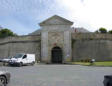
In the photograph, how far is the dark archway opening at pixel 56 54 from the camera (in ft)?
A: 124

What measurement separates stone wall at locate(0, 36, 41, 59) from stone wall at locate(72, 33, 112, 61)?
7.97 meters

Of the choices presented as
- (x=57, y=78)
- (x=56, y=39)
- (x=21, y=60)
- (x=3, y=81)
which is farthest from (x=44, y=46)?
(x=3, y=81)

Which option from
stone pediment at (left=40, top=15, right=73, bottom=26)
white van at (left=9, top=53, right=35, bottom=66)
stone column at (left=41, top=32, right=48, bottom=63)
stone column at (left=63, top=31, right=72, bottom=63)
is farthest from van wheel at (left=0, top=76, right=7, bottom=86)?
stone pediment at (left=40, top=15, right=73, bottom=26)

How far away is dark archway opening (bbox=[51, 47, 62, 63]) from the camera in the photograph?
37719 mm

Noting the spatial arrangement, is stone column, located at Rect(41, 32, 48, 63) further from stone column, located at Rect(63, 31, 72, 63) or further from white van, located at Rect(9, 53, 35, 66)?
white van, located at Rect(9, 53, 35, 66)

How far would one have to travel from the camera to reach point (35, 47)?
126 ft

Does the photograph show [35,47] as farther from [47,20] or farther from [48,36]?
[47,20]

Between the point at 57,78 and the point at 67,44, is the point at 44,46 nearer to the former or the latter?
the point at 67,44

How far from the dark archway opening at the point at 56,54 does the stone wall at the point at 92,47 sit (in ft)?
9.66

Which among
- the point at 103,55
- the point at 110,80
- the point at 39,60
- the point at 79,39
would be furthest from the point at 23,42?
the point at 110,80

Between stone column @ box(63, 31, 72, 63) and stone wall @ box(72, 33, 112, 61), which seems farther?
stone column @ box(63, 31, 72, 63)

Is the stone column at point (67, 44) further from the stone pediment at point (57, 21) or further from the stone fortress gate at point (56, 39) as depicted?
the stone pediment at point (57, 21)

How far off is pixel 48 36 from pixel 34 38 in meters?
3.28

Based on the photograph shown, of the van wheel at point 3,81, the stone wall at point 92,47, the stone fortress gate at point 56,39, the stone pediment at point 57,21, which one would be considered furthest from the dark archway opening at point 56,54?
the van wheel at point 3,81
